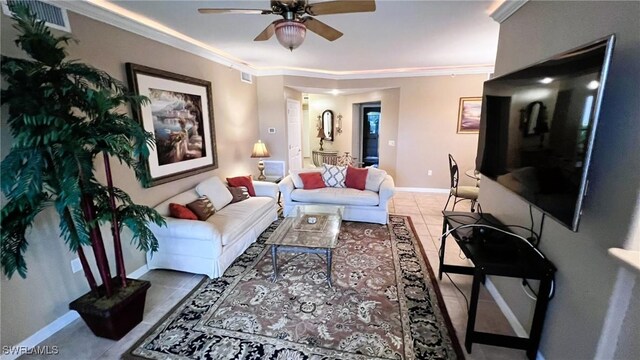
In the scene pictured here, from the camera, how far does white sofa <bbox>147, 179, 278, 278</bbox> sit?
270cm

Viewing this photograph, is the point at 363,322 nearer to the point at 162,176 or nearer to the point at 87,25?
the point at 162,176

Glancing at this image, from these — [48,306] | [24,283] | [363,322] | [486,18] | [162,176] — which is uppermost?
[486,18]

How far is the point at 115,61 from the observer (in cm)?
260

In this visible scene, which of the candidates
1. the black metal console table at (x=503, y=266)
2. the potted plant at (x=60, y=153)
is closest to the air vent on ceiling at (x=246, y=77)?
the potted plant at (x=60, y=153)

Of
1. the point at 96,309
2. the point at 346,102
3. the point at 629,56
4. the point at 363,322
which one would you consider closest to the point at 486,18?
the point at 629,56

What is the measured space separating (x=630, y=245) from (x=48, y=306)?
12.0 ft

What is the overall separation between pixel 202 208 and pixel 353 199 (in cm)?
212

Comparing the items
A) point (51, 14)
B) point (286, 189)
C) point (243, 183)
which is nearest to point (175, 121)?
point (243, 183)

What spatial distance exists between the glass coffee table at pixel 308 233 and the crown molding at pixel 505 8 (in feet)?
8.31

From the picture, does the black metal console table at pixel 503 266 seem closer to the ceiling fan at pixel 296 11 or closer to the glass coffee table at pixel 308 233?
the glass coffee table at pixel 308 233

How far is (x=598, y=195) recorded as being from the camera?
52.9 inches

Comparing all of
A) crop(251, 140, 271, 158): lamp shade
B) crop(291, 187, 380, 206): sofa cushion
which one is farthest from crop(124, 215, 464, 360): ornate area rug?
crop(251, 140, 271, 158): lamp shade

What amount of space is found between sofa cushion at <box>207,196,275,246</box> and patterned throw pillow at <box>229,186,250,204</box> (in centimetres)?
8

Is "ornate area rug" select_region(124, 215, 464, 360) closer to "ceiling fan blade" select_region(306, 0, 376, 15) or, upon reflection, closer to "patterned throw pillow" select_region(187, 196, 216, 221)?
"patterned throw pillow" select_region(187, 196, 216, 221)
